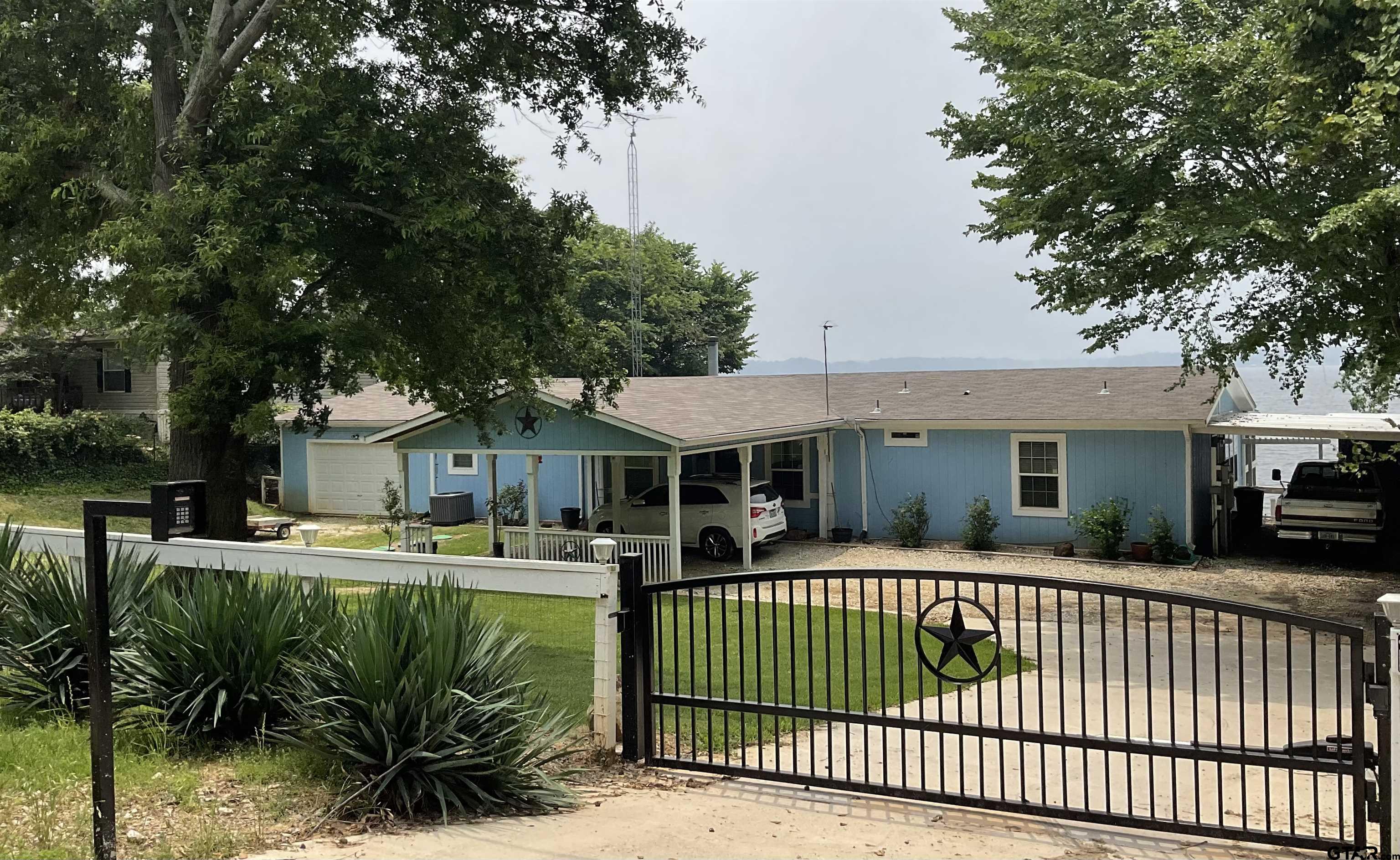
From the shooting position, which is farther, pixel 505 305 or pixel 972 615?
pixel 972 615

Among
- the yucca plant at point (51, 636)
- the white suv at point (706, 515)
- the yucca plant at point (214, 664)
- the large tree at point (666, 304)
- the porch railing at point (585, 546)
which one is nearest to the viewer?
the yucca plant at point (214, 664)

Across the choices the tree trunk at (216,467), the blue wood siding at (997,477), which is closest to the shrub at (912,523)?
the blue wood siding at (997,477)

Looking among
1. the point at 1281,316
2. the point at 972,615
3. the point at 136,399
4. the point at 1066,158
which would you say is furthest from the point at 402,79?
the point at 136,399

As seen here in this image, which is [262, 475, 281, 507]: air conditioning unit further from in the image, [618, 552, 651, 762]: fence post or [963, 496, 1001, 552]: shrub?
[618, 552, 651, 762]: fence post

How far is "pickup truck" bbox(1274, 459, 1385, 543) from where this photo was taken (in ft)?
58.2

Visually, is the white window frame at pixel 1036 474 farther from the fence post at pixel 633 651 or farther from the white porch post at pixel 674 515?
the fence post at pixel 633 651

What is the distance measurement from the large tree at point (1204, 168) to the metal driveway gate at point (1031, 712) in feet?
13.5

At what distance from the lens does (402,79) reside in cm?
1336

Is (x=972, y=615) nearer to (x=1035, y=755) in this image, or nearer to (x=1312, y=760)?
(x=1035, y=755)

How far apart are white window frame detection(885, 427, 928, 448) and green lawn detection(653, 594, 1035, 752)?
7.64m

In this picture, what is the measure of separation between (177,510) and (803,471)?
17.7 m

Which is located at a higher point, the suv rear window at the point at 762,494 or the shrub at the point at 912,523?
the suv rear window at the point at 762,494

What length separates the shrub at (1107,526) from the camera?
1802 cm

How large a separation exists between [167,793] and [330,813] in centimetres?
97
